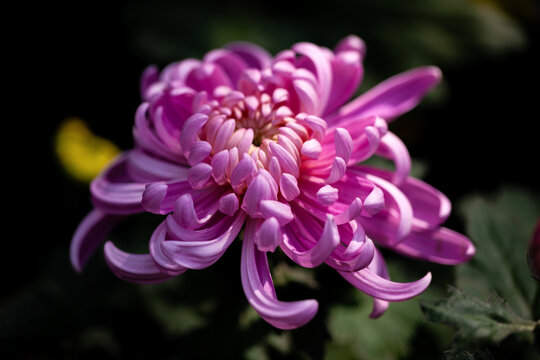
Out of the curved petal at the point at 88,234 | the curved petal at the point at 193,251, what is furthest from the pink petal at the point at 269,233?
the curved petal at the point at 88,234

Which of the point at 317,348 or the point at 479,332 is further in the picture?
the point at 317,348

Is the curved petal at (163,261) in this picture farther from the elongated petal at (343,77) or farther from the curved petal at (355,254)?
the elongated petal at (343,77)

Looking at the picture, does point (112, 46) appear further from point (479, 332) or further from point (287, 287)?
point (479, 332)

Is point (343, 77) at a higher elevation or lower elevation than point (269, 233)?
higher

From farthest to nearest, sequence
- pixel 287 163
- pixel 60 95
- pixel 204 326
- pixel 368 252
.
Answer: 1. pixel 60 95
2. pixel 204 326
3. pixel 287 163
4. pixel 368 252

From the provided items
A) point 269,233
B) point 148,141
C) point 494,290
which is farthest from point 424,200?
point 148,141

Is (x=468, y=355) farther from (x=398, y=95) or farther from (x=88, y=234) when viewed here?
(x=88, y=234)

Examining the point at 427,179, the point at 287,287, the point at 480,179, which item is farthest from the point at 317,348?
the point at 480,179
